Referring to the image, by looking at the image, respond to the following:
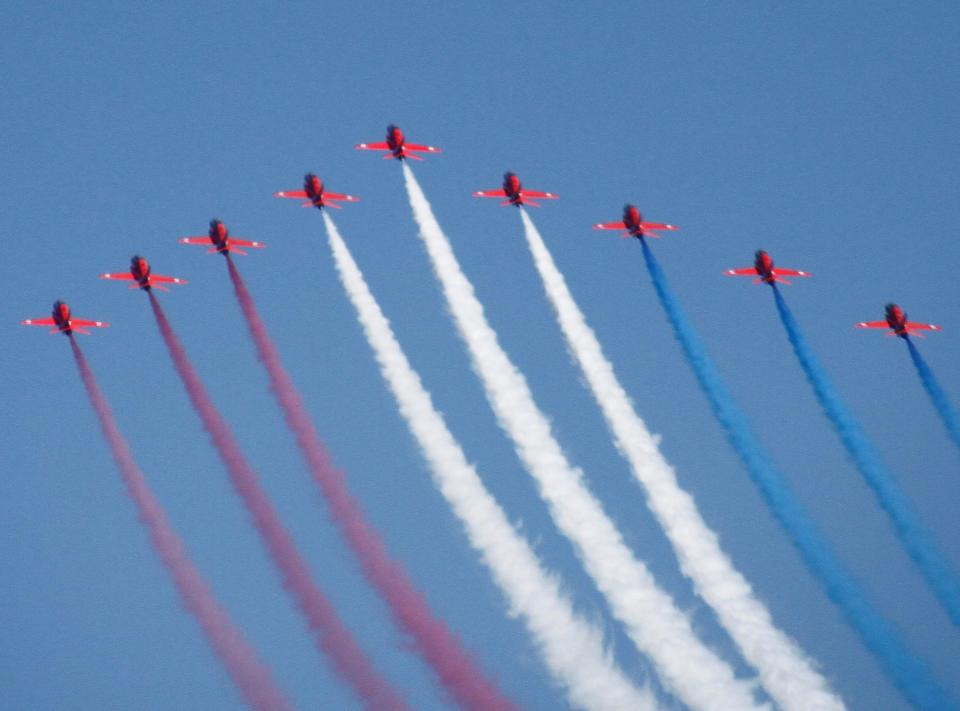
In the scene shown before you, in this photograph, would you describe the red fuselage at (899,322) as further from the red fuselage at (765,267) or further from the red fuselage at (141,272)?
the red fuselage at (141,272)

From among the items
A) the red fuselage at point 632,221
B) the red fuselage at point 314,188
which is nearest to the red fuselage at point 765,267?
the red fuselage at point 632,221

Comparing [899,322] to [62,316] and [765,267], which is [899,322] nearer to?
[765,267]

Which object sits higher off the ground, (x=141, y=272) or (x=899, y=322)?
(x=141, y=272)

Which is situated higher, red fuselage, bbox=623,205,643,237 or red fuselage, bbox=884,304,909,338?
red fuselage, bbox=623,205,643,237

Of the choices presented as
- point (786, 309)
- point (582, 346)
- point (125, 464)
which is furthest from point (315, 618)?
point (786, 309)

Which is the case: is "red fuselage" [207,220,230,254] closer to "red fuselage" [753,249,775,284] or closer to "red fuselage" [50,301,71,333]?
"red fuselage" [50,301,71,333]

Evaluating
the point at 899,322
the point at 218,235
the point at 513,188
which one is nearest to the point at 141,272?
the point at 218,235

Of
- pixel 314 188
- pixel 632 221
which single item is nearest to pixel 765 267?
pixel 632 221

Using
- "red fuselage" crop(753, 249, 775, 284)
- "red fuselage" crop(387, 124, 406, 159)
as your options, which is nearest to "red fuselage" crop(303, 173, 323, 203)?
"red fuselage" crop(387, 124, 406, 159)

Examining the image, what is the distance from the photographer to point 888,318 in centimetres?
9400

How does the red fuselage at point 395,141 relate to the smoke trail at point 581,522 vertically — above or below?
above

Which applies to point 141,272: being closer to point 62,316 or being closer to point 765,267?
point 62,316

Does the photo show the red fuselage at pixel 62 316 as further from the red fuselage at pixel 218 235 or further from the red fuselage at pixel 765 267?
the red fuselage at pixel 765 267

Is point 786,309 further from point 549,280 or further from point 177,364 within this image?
point 177,364
